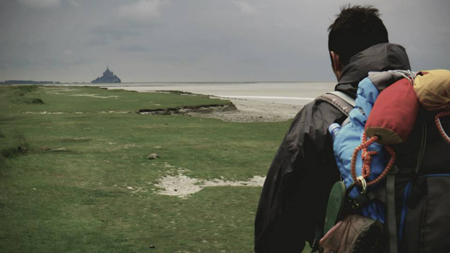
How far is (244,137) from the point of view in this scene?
13.0 metres

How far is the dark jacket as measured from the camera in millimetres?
1944

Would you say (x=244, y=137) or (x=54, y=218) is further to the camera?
(x=244, y=137)

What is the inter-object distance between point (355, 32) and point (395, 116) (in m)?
0.70

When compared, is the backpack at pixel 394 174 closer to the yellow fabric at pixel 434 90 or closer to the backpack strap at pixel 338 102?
the yellow fabric at pixel 434 90

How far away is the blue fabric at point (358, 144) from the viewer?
5.75 feet

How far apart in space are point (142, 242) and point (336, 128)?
3.38 metres

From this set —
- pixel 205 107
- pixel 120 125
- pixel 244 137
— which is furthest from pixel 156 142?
pixel 205 107

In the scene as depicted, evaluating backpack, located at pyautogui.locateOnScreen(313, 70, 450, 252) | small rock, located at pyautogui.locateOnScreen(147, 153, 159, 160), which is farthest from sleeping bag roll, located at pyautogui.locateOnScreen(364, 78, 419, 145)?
small rock, located at pyautogui.locateOnScreen(147, 153, 159, 160)

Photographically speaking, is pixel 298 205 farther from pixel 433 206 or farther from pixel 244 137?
pixel 244 137

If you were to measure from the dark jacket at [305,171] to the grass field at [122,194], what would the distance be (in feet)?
8.72

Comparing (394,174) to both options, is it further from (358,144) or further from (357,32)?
(357,32)

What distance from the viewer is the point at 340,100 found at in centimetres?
202

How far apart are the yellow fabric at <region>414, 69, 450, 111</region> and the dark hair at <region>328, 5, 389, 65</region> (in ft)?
1.89

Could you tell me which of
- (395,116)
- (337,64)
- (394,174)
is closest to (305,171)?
(394,174)
